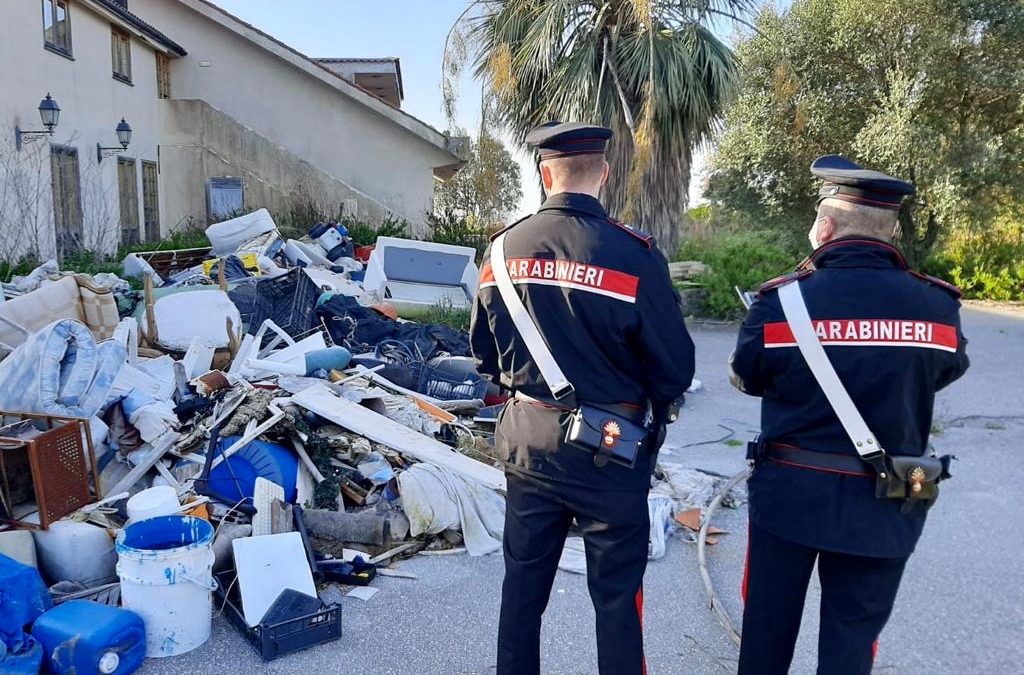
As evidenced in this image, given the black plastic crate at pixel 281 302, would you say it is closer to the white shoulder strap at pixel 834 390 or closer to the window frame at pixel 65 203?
the window frame at pixel 65 203

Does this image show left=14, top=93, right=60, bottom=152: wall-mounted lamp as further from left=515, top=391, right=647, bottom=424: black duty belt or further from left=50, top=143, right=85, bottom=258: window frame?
left=515, top=391, right=647, bottom=424: black duty belt

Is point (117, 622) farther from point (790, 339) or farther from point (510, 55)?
point (510, 55)

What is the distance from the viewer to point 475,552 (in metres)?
4.48

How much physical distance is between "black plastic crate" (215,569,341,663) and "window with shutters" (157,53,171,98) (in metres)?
17.0

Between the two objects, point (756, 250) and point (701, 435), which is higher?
point (756, 250)

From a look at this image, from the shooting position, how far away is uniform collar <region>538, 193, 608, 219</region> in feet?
8.91

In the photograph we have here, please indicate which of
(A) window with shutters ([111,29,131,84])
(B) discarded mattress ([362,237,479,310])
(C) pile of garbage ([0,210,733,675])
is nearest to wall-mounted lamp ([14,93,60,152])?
(A) window with shutters ([111,29,131,84])

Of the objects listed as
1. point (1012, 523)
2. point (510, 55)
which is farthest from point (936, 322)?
point (510, 55)

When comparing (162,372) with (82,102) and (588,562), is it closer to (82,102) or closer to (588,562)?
(588,562)

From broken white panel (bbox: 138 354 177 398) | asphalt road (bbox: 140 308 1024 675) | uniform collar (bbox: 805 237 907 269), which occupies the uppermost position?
uniform collar (bbox: 805 237 907 269)

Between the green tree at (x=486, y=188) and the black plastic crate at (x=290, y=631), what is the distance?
11293mm

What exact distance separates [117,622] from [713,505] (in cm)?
343

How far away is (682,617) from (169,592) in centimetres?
233

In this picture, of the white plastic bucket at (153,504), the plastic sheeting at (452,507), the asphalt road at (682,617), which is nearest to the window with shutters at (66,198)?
the white plastic bucket at (153,504)
